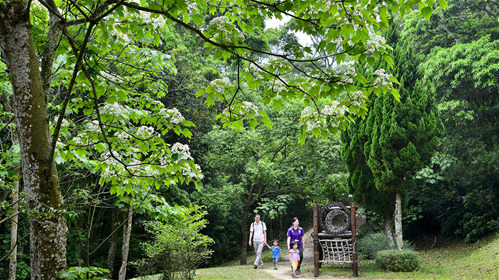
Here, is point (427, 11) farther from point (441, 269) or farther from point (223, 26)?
point (441, 269)

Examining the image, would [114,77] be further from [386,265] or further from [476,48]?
[476,48]

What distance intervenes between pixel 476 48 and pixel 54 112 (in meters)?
13.0

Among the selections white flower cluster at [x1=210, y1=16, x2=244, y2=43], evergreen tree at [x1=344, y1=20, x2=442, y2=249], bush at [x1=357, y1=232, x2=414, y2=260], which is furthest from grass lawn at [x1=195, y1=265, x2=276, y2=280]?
white flower cluster at [x1=210, y1=16, x2=244, y2=43]

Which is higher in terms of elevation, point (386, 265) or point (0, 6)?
point (0, 6)

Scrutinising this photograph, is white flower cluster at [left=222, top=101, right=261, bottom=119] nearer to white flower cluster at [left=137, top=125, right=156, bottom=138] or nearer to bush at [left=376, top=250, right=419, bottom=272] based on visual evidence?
white flower cluster at [left=137, top=125, right=156, bottom=138]

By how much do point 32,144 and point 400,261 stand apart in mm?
9162

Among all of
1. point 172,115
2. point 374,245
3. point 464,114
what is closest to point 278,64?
point 172,115

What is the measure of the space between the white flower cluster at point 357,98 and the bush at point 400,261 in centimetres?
763

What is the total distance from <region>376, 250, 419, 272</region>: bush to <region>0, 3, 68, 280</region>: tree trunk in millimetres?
8810

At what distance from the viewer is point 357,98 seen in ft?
9.09

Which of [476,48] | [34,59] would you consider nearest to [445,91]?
[476,48]

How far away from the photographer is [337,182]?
42.9 ft

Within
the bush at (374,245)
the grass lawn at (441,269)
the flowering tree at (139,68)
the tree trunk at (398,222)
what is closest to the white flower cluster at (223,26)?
the flowering tree at (139,68)

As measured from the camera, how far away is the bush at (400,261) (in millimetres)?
8930
